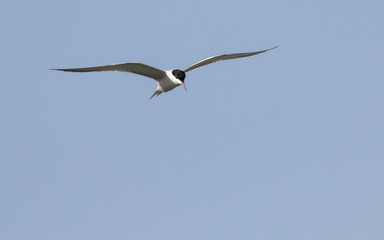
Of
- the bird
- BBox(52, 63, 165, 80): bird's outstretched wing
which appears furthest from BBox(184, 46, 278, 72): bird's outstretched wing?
BBox(52, 63, 165, 80): bird's outstretched wing

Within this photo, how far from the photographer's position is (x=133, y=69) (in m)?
25.9

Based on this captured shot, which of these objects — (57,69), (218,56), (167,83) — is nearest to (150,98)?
(167,83)

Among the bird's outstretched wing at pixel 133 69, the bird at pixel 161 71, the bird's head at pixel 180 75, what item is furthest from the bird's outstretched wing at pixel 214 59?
the bird's head at pixel 180 75

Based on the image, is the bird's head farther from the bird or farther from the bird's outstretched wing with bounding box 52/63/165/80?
the bird's outstretched wing with bounding box 52/63/165/80

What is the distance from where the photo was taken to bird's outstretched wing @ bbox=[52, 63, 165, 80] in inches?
953

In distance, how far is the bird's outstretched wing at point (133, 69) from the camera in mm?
24214

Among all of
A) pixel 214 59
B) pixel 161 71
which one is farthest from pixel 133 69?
pixel 214 59

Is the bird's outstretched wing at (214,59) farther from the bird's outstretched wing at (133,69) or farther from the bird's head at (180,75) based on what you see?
the bird's head at (180,75)

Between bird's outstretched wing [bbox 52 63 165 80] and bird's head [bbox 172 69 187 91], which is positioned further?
bird's head [bbox 172 69 187 91]

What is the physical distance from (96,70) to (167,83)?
3.66 metres

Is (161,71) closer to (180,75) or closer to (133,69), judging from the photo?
(180,75)

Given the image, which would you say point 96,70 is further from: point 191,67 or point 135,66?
point 191,67

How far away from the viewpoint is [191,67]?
94.7 feet

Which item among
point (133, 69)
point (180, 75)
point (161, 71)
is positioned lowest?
point (180, 75)
